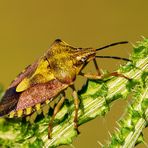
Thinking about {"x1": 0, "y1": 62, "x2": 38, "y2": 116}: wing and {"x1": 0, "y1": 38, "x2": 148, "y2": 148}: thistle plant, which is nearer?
{"x1": 0, "y1": 38, "x2": 148, "y2": 148}: thistle plant

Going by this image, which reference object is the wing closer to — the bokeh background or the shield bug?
the shield bug

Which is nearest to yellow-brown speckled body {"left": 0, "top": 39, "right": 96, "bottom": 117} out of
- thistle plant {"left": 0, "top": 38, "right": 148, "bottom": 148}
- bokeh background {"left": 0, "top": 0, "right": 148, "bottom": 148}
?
thistle plant {"left": 0, "top": 38, "right": 148, "bottom": 148}

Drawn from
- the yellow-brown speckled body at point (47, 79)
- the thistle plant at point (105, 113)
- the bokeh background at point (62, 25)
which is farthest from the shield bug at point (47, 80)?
Result: the bokeh background at point (62, 25)

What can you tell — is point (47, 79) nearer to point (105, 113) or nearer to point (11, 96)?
point (11, 96)

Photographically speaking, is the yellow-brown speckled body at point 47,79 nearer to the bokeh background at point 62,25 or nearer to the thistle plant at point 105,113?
the thistle plant at point 105,113

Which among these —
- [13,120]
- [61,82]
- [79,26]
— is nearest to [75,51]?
[61,82]

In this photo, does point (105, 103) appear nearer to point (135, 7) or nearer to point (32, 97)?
point (32, 97)

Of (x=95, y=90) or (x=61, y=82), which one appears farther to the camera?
(x=61, y=82)
